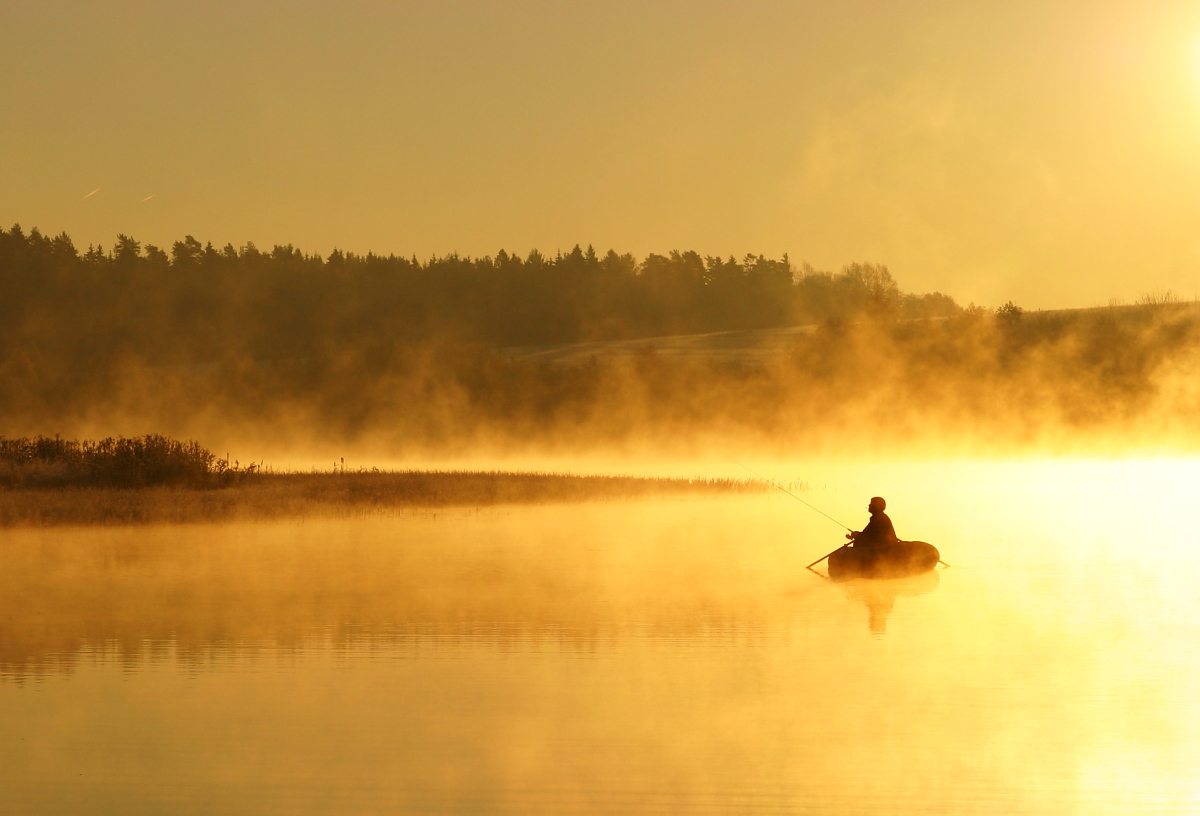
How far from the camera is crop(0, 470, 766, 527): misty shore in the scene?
30.2 m

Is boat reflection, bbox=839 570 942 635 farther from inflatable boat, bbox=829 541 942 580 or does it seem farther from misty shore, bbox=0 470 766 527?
misty shore, bbox=0 470 766 527

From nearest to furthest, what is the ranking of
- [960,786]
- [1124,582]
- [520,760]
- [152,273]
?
[960,786]
[520,760]
[1124,582]
[152,273]

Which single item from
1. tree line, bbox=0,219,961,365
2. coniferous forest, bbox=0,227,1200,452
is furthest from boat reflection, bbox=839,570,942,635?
tree line, bbox=0,219,961,365

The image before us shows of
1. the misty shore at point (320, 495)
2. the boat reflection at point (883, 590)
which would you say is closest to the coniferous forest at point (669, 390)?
the misty shore at point (320, 495)

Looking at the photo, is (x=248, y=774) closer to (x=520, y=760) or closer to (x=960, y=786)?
(x=520, y=760)

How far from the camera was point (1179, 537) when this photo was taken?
28.8 metres

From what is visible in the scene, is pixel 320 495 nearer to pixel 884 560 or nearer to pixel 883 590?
pixel 884 560

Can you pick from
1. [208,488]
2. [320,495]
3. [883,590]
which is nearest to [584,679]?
[883,590]

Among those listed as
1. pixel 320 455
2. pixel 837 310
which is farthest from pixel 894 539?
pixel 837 310

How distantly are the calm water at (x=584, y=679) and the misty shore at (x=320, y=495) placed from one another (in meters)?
3.20

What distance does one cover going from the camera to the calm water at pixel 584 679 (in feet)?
34.3

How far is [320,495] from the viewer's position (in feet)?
114

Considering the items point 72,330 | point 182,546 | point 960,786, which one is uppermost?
point 72,330

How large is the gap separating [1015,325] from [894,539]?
207 ft
